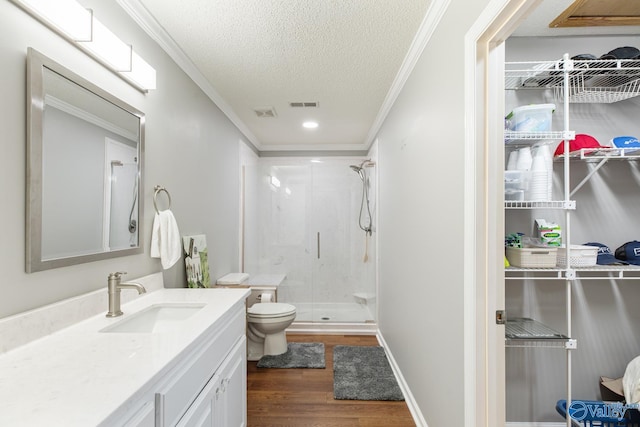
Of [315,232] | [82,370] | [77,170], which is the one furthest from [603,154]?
[315,232]

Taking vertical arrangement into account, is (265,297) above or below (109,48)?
below

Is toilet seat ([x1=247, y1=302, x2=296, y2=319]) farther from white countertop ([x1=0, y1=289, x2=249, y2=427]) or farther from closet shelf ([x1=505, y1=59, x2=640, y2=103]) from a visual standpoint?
closet shelf ([x1=505, y1=59, x2=640, y2=103])

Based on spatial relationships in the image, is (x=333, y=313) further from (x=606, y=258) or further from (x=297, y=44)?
(x=297, y=44)

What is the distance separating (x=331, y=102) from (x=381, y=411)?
8.48 feet

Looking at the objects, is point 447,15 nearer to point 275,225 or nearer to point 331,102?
point 331,102

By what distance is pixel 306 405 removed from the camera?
7.34ft

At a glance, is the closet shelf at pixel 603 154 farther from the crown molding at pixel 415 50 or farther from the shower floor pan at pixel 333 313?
the shower floor pan at pixel 333 313

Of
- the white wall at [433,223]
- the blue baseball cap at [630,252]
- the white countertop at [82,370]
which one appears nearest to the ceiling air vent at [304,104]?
the white wall at [433,223]

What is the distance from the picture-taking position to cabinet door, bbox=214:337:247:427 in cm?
144

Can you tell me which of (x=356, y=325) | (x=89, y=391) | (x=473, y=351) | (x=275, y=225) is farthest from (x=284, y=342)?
(x=89, y=391)

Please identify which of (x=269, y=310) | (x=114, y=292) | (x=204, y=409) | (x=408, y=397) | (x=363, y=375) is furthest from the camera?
(x=269, y=310)

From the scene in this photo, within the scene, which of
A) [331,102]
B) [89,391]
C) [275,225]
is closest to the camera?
[89,391]

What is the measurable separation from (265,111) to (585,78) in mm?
2546

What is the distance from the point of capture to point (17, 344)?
3.32ft
